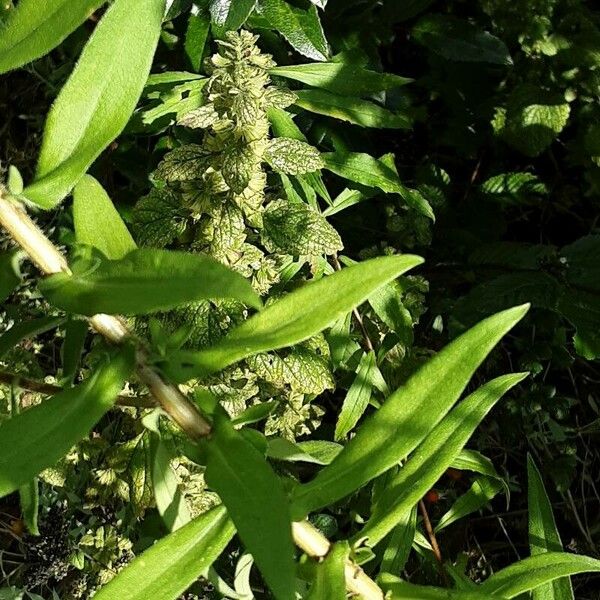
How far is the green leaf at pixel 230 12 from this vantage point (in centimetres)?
128

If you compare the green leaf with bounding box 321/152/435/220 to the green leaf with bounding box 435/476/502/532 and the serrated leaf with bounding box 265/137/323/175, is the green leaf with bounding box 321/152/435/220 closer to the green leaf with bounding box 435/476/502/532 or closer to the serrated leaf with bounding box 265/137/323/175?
the serrated leaf with bounding box 265/137/323/175

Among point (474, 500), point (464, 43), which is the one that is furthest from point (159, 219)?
point (464, 43)

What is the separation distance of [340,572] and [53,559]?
106cm

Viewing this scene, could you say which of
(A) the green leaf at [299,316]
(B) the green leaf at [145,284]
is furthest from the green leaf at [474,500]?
(B) the green leaf at [145,284]

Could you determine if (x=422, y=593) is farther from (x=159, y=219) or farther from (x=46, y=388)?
(x=159, y=219)

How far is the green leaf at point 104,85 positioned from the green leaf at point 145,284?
16 centimetres

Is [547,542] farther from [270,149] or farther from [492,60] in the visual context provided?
[492,60]

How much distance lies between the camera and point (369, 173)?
159 centimetres

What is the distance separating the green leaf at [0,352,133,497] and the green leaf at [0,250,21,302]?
0.42 ft

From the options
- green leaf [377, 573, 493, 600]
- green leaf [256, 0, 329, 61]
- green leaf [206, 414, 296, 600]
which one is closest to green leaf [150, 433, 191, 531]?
green leaf [206, 414, 296, 600]

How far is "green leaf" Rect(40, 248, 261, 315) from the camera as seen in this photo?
2.53 ft

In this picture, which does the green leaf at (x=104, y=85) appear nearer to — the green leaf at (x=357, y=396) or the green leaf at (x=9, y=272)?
the green leaf at (x=9, y=272)

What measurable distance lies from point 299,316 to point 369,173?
741 mm

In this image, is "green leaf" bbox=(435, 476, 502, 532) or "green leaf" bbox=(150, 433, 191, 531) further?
"green leaf" bbox=(435, 476, 502, 532)
